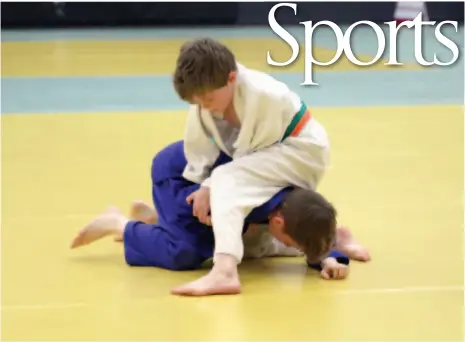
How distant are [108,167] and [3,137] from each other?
74 centimetres

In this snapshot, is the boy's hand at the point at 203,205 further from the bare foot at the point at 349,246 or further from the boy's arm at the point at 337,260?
the bare foot at the point at 349,246

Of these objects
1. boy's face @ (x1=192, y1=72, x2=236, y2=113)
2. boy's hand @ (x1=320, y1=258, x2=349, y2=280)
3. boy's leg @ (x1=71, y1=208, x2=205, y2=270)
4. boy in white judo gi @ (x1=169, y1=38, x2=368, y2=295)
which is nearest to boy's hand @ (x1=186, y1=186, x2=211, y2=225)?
boy in white judo gi @ (x1=169, y1=38, x2=368, y2=295)

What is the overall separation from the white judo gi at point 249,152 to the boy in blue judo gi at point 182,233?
0.15 ft

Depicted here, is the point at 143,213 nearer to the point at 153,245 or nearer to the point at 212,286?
the point at 153,245

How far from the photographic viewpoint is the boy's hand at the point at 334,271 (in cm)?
233

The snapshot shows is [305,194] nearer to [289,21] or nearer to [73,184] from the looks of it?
[73,184]

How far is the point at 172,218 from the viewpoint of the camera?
2.43m

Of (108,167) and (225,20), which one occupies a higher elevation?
(108,167)

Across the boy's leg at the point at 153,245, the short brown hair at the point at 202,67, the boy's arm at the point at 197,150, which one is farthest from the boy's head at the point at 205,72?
the boy's leg at the point at 153,245

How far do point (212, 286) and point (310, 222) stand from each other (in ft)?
1.00

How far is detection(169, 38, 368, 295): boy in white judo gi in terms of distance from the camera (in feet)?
7.27

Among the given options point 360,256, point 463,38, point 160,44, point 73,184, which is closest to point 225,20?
point 160,44

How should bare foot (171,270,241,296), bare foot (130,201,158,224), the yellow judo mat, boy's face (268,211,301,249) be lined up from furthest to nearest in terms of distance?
bare foot (130,201,158,224) < boy's face (268,211,301,249) < bare foot (171,270,241,296) < the yellow judo mat

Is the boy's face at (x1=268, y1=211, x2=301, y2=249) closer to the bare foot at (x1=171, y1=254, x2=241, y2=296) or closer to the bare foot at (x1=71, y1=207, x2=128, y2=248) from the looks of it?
the bare foot at (x1=171, y1=254, x2=241, y2=296)
